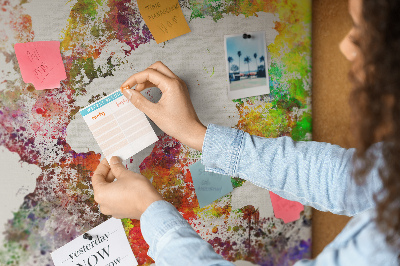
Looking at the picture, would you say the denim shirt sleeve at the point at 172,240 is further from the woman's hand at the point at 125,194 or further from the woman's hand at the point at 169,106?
the woman's hand at the point at 169,106

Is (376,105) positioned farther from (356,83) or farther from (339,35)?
(339,35)

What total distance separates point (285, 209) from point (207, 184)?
0.27 metres

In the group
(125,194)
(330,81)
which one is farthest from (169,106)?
(330,81)

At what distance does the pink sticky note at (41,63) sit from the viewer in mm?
639

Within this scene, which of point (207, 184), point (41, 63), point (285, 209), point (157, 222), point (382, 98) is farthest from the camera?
point (285, 209)

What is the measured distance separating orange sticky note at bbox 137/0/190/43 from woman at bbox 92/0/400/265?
0.31ft

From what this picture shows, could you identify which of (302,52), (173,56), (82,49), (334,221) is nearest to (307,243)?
(334,221)

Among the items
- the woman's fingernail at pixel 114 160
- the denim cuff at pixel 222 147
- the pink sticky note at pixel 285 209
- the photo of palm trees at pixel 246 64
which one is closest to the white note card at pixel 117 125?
the woman's fingernail at pixel 114 160

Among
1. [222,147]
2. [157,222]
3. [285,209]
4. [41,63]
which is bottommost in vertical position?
[285,209]

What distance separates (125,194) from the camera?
60 cm

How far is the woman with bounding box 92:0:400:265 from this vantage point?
15.5 inches

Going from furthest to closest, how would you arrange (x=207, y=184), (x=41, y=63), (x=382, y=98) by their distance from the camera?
(x=207, y=184)
(x=41, y=63)
(x=382, y=98)

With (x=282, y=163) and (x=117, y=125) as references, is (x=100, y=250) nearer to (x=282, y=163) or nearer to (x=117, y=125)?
(x=117, y=125)

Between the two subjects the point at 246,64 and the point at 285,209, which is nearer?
the point at 246,64
